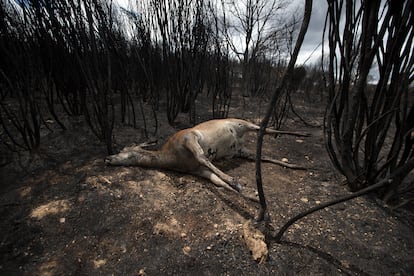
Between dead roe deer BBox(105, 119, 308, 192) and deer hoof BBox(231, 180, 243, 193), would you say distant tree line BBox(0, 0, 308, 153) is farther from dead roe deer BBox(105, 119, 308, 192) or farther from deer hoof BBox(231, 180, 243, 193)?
deer hoof BBox(231, 180, 243, 193)

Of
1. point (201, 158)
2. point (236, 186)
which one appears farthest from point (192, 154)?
point (236, 186)

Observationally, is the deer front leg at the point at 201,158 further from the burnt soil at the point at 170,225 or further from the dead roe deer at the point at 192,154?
the burnt soil at the point at 170,225

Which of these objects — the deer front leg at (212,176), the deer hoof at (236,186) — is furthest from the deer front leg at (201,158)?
the deer front leg at (212,176)

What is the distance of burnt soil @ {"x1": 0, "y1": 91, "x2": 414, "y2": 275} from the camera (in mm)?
1517

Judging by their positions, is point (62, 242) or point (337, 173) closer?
point (62, 242)

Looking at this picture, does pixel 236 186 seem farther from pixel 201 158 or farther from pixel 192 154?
pixel 192 154

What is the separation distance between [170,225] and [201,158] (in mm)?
846

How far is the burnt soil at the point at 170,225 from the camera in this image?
1.52m

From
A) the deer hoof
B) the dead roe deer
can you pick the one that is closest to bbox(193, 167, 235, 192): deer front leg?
the dead roe deer

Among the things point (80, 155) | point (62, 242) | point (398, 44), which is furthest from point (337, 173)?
point (80, 155)

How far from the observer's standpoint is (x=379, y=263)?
1.54m

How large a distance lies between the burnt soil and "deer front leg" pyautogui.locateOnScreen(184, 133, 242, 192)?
177 millimetres

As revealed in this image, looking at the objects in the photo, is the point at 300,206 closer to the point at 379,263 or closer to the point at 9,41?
the point at 379,263

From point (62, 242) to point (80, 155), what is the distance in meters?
1.65
